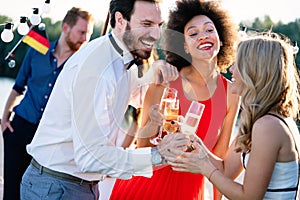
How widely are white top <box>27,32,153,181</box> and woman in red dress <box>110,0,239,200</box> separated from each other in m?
0.44

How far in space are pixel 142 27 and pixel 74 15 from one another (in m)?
1.94

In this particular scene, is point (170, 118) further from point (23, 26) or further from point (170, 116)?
point (23, 26)

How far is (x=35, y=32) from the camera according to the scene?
4.74 m

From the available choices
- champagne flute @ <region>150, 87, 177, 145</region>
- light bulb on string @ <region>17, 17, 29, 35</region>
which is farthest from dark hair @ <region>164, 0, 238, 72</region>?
light bulb on string @ <region>17, 17, 29, 35</region>

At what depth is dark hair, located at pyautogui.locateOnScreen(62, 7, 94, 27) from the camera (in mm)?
4449

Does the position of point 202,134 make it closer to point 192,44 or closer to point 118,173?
point 192,44

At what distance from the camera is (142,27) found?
2645 millimetres

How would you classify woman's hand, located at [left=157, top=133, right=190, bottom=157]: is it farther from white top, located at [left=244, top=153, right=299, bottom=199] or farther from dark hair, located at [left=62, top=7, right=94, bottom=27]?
dark hair, located at [left=62, top=7, right=94, bottom=27]

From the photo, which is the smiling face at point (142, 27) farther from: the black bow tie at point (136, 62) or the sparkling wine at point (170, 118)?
the sparkling wine at point (170, 118)

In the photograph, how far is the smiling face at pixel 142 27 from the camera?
8.64ft

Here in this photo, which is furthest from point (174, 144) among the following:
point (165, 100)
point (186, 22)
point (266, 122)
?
point (186, 22)

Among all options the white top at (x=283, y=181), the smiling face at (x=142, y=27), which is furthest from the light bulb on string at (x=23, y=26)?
the white top at (x=283, y=181)

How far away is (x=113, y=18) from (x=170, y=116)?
0.50 metres

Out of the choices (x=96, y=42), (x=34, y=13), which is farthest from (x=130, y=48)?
(x=34, y=13)
